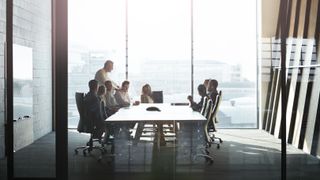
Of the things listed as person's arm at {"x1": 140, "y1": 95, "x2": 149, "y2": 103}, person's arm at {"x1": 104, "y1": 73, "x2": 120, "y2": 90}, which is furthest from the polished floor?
person's arm at {"x1": 104, "y1": 73, "x2": 120, "y2": 90}

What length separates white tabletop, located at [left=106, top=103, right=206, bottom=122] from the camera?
520 cm

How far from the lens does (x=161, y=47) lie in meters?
5.21

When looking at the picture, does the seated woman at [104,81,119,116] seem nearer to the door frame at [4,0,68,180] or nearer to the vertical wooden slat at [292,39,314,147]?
the door frame at [4,0,68,180]

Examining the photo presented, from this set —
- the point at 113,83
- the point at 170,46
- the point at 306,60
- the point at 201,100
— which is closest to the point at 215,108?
the point at 201,100

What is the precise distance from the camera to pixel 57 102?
503 centimetres

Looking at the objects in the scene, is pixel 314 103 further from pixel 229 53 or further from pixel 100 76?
pixel 100 76

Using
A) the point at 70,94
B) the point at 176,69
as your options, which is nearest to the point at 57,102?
the point at 70,94

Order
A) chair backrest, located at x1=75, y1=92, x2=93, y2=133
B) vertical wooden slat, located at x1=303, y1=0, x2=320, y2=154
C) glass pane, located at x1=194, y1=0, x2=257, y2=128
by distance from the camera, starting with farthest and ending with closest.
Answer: vertical wooden slat, located at x1=303, y1=0, x2=320, y2=154 → glass pane, located at x1=194, y1=0, x2=257, y2=128 → chair backrest, located at x1=75, y1=92, x2=93, y2=133

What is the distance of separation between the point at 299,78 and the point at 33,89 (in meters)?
3.41

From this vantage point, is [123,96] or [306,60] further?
[306,60]

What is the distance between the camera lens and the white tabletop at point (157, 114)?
5195mm

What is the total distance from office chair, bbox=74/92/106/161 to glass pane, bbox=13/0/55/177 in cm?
32

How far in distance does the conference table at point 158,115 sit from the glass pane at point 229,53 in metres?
0.28

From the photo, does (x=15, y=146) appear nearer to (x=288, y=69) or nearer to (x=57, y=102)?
(x=57, y=102)
